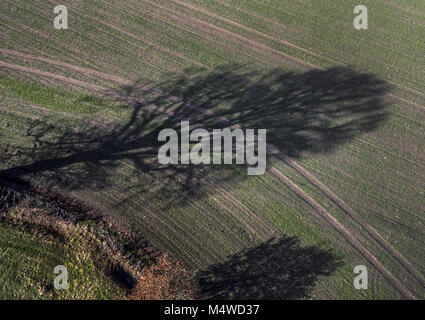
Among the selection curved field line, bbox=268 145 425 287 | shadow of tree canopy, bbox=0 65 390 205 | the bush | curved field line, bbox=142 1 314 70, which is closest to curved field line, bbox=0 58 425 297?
curved field line, bbox=268 145 425 287

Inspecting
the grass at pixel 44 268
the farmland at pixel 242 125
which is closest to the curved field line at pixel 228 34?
the farmland at pixel 242 125

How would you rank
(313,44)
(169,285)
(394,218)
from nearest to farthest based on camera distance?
1. (169,285)
2. (394,218)
3. (313,44)

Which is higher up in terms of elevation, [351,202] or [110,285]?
[351,202]

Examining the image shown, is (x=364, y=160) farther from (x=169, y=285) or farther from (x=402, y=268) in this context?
(x=169, y=285)

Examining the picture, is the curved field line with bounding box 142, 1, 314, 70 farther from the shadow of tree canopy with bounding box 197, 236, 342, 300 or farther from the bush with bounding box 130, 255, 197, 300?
the bush with bounding box 130, 255, 197, 300

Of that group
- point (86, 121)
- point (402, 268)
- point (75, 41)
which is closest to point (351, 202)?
point (402, 268)

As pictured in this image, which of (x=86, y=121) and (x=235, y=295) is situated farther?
(x=86, y=121)
